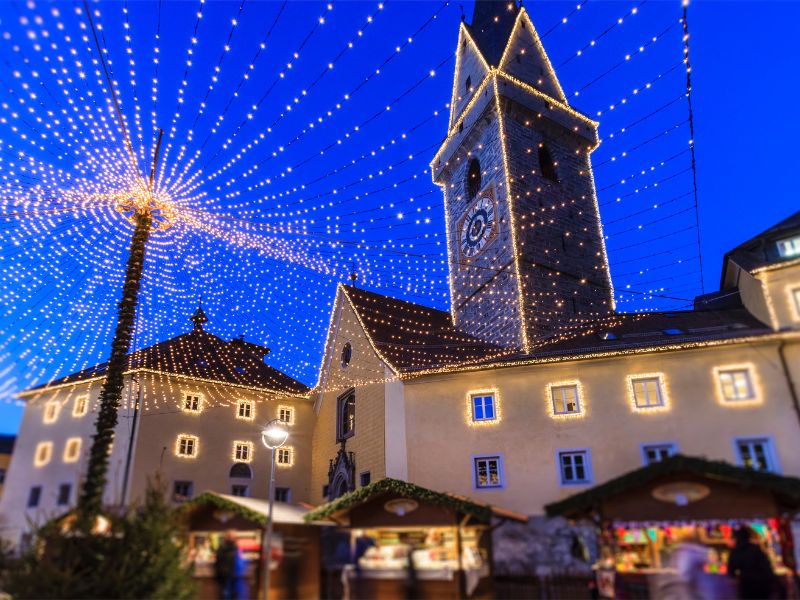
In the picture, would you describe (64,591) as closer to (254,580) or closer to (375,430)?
(254,580)

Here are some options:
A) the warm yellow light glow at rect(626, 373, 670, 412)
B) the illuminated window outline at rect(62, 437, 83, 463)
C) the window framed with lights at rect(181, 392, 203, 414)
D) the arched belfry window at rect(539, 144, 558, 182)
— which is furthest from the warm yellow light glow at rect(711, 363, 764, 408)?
the illuminated window outline at rect(62, 437, 83, 463)

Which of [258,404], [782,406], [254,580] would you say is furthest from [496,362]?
[258,404]

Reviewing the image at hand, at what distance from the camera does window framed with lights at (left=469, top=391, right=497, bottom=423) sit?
18.8m

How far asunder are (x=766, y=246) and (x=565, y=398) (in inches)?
321

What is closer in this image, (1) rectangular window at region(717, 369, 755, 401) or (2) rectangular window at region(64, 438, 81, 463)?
(1) rectangular window at region(717, 369, 755, 401)

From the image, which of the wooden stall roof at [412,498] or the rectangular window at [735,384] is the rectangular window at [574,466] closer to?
the wooden stall roof at [412,498]

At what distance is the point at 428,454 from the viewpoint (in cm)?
1909

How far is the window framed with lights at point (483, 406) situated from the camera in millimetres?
18828

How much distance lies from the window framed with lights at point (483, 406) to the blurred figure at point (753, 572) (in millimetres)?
8446

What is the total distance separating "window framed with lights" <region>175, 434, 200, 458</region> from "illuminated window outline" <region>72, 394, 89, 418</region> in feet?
12.9

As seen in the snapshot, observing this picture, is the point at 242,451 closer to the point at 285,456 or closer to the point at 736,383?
the point at 285,456

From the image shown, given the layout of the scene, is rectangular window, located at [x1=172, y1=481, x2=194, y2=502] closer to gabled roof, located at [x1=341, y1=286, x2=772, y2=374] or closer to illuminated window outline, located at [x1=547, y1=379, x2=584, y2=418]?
gabled roof, located at [x1=341, y1=286, x2=772, y2=374]

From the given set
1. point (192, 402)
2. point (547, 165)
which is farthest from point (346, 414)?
point (547, 165)

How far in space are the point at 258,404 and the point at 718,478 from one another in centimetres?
2084
